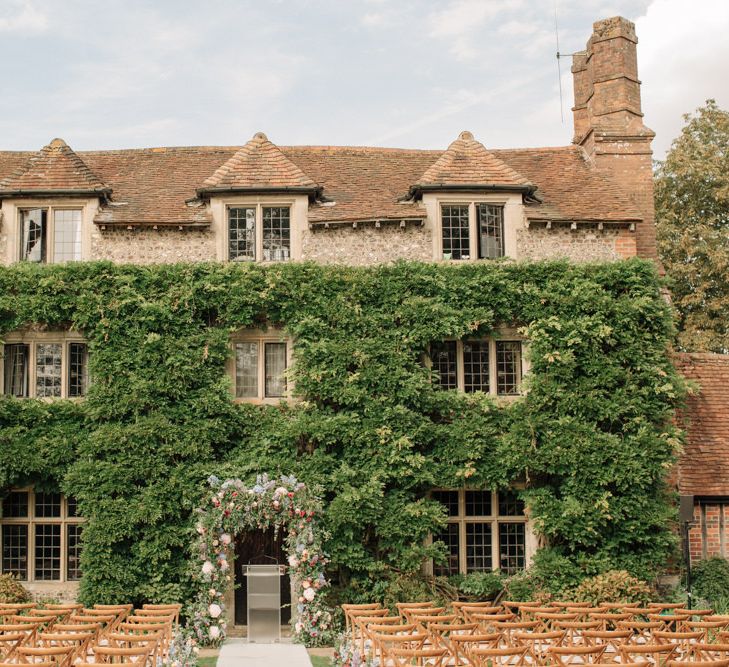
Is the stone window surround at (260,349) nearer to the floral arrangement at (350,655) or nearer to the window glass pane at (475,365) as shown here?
the window glass pane at (475,365)

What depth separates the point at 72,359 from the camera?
18844mm

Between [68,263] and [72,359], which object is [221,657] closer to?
[72,359]

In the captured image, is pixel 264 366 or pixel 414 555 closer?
pixel 414 555

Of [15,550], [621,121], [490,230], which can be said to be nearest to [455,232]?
[490,230]

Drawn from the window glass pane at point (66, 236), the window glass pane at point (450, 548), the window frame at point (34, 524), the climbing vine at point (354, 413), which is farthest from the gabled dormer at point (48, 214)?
the window glass pane at point (450, 548)

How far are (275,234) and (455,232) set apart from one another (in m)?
3.95

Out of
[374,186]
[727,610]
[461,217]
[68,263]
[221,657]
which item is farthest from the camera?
[374,186]

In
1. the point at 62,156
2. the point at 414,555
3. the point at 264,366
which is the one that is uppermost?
the point at 62,156

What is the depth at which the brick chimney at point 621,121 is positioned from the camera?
21719 millimetres

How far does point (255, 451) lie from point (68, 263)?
5.52 meters

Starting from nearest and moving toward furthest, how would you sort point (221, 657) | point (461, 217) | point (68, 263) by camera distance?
point (221, 657) < point (68, 263) < point (461, 217)

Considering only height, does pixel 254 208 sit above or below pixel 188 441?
above

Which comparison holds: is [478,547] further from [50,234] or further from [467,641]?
[50,234]

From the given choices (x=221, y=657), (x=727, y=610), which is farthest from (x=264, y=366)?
(x=727, y=610)
